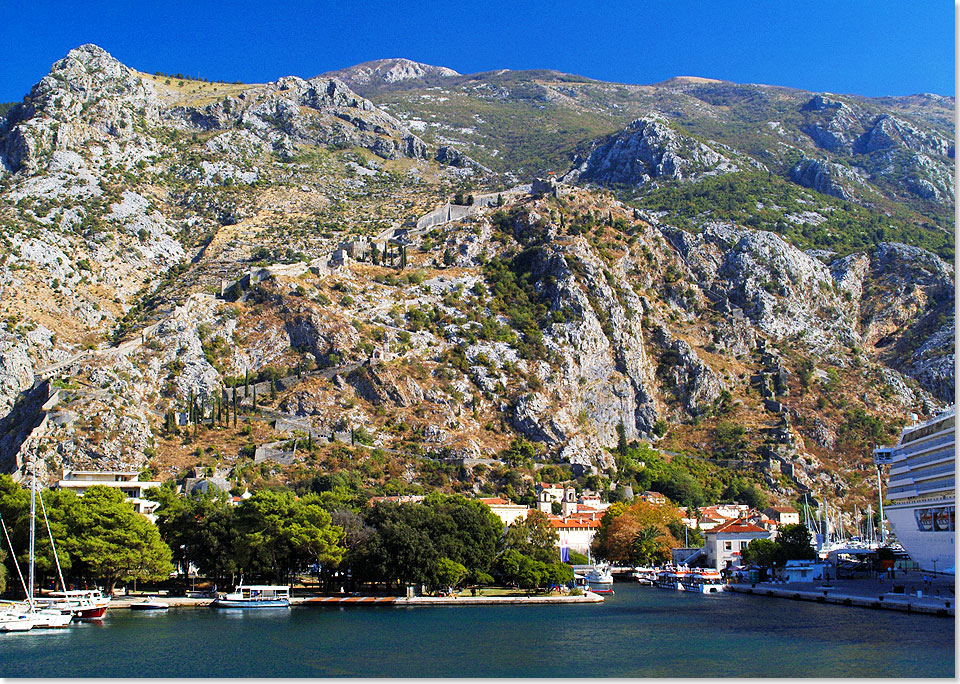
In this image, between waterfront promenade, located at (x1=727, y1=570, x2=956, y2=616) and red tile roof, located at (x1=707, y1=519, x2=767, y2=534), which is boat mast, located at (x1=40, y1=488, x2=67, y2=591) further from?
red tile roof, located at (x1=707, y1=519, x2=767, y2=534)

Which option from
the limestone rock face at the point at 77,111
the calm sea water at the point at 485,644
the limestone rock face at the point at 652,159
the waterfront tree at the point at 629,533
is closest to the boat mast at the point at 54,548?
the calm sea water at the point at 485,644

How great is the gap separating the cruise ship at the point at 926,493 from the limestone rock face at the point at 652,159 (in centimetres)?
10086

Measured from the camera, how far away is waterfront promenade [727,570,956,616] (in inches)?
2048

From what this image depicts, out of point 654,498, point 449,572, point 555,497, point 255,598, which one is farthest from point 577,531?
point 255,598

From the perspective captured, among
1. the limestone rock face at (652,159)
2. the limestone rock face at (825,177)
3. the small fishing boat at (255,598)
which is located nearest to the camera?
the small fishing boat at (255,598)

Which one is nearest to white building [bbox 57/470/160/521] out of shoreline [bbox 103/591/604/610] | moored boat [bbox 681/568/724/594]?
shoreline [bbox 103/591/604/610]

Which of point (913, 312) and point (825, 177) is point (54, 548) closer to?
point (913, 312)

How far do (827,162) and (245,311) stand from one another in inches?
4377

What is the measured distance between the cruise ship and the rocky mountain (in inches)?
1418

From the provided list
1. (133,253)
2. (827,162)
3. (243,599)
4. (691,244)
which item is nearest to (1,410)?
(133,253)

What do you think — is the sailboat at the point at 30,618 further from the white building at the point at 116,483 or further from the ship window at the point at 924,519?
the ship window at the point at 924,519

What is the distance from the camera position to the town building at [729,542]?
9325 centimetres

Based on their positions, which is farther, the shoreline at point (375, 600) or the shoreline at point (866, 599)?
the shoreline at point (375, 600)

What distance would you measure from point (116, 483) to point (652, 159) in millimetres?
117904
